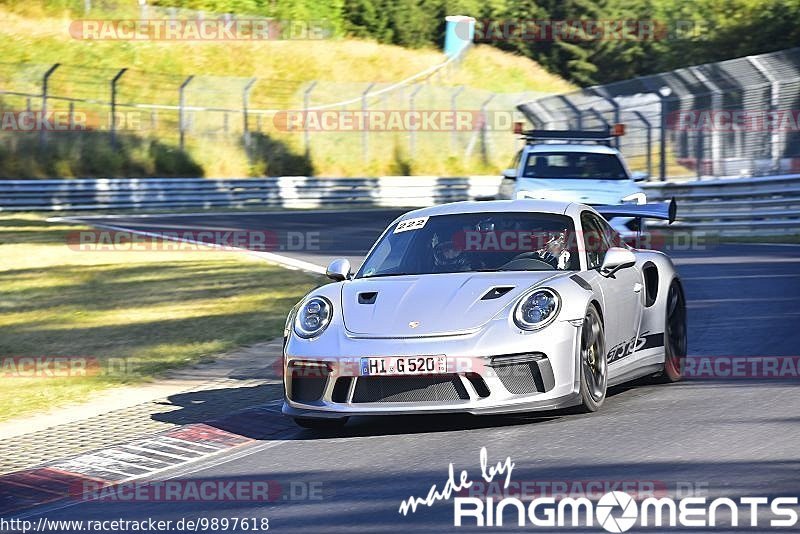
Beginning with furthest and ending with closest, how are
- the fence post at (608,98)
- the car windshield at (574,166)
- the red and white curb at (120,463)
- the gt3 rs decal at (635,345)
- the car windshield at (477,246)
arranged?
the fence post at (608,98) → the car windshield at (574,166) → the car windshield at (477,246) → the gt3 rs decal at (635,345) → the red and white curb at (120,463)

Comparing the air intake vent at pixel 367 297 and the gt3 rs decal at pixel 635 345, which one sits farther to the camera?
the gt3 rs decal at pixel 635 345

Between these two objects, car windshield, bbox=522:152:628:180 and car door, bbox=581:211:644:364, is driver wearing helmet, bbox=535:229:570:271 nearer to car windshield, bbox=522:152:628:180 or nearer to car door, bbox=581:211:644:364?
car door, bbox=581:211:644:364

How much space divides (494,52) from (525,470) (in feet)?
218

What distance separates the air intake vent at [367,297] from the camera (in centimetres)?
835

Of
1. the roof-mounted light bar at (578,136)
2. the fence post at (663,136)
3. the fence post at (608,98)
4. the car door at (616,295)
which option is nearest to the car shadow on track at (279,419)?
the car door at (616,295)

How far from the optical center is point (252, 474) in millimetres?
7234

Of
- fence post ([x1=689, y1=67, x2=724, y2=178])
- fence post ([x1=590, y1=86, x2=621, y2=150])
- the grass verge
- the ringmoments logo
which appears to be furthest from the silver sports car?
fence post ([x1=590, y1=86, x2=621, y2=150])

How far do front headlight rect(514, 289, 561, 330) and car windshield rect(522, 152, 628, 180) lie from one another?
11.6 metres

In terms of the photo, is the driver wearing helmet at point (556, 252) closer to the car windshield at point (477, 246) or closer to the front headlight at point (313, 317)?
the car windshield at point (477, 246)

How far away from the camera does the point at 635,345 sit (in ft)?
30.0

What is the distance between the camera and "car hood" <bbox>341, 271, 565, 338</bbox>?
786 centimetres

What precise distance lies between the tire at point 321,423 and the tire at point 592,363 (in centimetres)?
143

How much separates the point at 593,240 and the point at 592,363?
127cm

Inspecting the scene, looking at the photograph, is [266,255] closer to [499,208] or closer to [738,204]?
[738,204]
